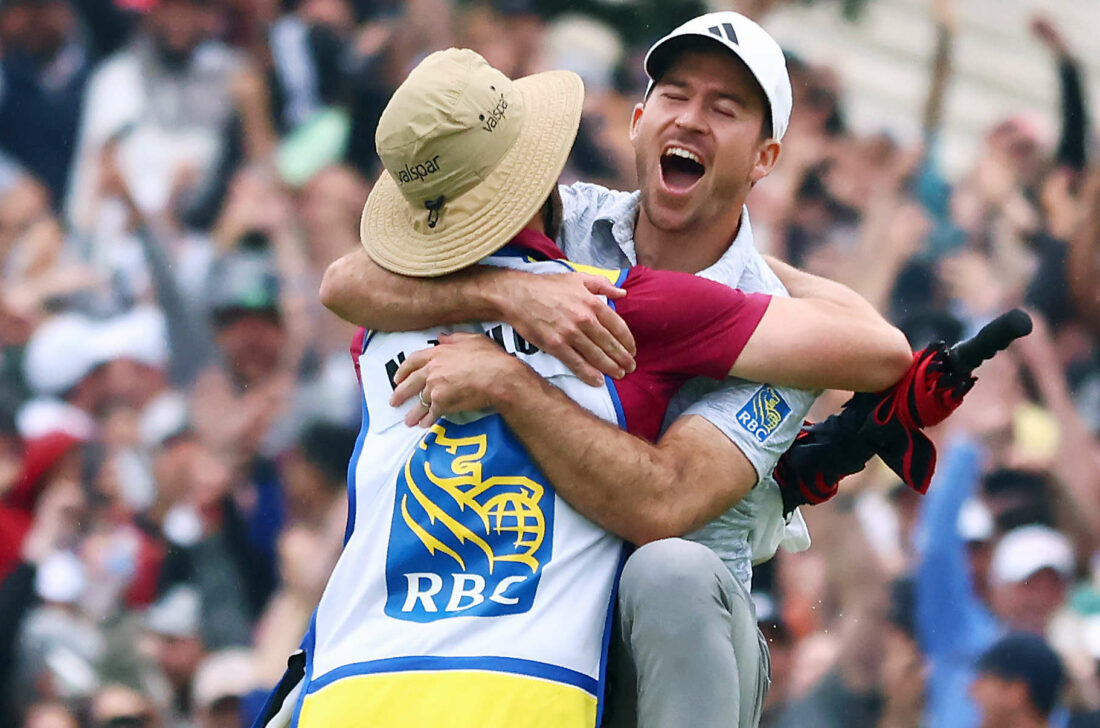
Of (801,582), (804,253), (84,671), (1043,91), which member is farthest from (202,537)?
(1043,91)

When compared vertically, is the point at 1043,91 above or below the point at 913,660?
above

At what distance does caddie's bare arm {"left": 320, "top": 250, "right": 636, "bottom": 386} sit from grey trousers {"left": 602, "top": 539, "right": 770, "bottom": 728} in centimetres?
34

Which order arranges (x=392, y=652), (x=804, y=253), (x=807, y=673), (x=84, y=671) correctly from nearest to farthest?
(x=392, y=652), (x=84, y=671), (x=807, y=673), (x=804, y=253)

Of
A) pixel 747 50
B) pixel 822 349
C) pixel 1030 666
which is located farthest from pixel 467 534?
pixel 1030 666

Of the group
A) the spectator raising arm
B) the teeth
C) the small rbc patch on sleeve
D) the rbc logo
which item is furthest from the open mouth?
the spectator raising arm

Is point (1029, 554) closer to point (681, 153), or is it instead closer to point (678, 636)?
point (681, 153)

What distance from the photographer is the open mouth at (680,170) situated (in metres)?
3.23

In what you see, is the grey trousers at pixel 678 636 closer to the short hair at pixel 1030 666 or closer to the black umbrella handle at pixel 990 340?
the black umbrella handle at pixel 990 340

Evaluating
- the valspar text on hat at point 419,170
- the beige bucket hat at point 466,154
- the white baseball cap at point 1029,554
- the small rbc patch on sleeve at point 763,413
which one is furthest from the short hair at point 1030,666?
the valspar text on hat at point 419,170

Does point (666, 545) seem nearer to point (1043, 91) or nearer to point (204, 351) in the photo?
point (204, 351)

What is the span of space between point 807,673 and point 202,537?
233 centimetres

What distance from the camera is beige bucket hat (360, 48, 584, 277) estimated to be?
2639 millimetres

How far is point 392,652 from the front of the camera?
2.53 m

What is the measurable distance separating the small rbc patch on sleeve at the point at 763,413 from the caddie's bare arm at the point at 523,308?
0.85 feet
